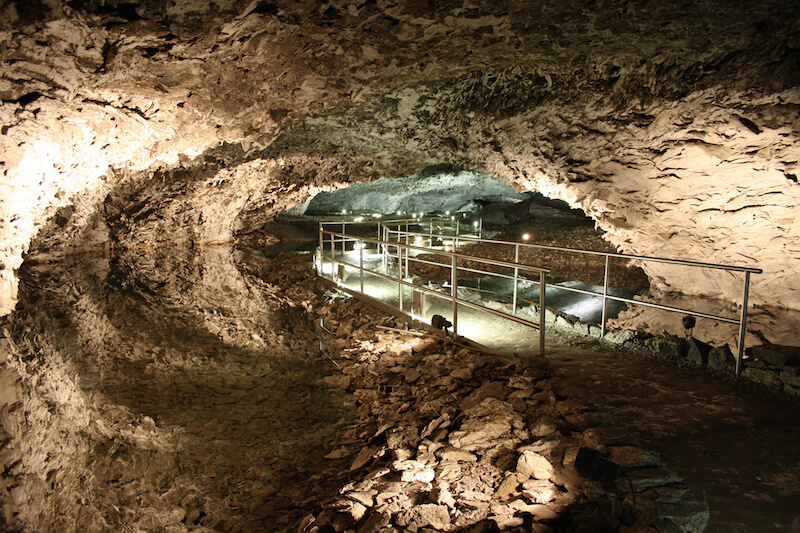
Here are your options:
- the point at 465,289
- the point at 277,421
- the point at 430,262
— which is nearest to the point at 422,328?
the point at 430,262

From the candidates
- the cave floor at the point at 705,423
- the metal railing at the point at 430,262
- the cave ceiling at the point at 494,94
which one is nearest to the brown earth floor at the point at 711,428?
the cave floor at the point at 705,423

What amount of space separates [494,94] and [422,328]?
3451mm

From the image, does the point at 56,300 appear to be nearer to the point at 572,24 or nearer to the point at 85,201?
the point at 85,201

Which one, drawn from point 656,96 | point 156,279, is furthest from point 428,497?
point 156,279

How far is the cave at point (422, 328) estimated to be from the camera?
2205 mm

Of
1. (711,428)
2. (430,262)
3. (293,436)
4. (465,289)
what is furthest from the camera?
(465,289)

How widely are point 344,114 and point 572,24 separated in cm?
449

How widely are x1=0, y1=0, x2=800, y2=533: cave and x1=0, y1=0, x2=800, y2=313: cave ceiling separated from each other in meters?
0.02

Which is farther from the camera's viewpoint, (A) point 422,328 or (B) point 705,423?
(A) point 422,328

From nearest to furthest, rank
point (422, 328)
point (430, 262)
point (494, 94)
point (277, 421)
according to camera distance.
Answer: point (277, 421), point (422, 328), point (494, 94), point (430, 262)

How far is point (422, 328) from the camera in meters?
4.85

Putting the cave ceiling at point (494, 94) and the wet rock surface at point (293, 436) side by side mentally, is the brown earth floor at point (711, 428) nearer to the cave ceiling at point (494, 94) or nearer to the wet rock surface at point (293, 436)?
the wet rock surface at point (293, 436)

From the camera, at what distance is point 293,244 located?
639 inches

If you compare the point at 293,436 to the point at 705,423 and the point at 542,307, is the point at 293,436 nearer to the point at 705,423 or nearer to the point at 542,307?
the point at 542,307
